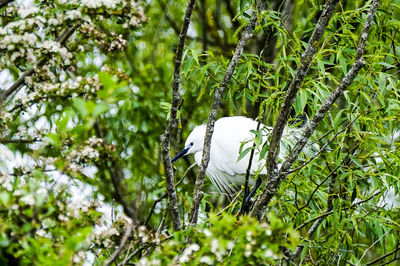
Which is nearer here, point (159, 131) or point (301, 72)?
point (301, 72)

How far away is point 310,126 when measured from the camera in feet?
5.99

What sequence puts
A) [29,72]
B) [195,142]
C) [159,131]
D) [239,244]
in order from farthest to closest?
1. [159,131]
2. [195,142]
3. [29,72]
4. [239,244]

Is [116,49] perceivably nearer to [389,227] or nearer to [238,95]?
[238,95]

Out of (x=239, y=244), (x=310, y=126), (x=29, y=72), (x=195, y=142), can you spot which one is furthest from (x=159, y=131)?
(x=239, y=244)

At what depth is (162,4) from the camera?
4023 millimetres

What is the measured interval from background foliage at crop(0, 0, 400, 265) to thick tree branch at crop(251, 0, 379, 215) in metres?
0.13

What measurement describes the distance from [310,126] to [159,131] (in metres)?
1.85

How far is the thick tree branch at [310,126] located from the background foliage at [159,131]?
13 cm

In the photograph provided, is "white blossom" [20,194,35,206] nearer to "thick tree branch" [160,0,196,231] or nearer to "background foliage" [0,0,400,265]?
"background foliage" [0,0,400,265]

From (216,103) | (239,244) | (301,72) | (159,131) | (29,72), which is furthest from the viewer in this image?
(159,131)

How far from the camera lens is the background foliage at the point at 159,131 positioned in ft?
4.15

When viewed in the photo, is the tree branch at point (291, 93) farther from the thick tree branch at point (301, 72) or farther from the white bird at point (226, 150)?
the white bird at point (226, 150)

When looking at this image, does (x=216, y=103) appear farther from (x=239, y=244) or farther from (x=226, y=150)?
(x=226, y=150)

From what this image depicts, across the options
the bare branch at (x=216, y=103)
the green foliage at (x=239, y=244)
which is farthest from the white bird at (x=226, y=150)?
the green foliage at (x=239, y=244)
